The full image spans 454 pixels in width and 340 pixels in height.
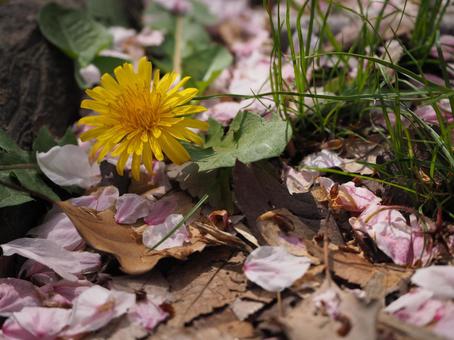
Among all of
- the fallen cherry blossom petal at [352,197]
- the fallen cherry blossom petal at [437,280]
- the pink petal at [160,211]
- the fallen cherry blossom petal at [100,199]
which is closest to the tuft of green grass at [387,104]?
the fallen cherry blossom petal at [352,197]

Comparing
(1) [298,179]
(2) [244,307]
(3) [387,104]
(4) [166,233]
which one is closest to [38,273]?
(4) [166,233]

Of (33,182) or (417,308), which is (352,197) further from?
(33,182)

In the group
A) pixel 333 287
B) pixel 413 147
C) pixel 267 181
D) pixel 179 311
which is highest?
pixel 413 147

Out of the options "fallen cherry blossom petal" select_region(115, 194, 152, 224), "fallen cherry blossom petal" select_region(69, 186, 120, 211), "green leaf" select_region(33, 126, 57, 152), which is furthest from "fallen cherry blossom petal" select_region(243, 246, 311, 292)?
A: "green leaf" select_region(33, 126, 57, 152)

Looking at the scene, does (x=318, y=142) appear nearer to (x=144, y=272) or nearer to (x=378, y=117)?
(x=378, y=117)

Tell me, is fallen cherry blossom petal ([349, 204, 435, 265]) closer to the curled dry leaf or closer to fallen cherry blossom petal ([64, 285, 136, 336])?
the curled dry leaf

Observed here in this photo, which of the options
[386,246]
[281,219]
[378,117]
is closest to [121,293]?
[281,219]
